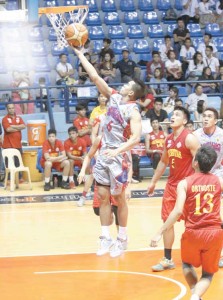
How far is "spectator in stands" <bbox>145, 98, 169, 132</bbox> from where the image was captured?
1625 cm

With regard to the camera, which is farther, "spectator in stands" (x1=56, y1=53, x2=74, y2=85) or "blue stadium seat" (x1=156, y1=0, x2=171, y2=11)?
"blue stadium seat" (x1=156, y1=0, x2=171, y2=11)

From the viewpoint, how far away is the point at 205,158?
6547mm

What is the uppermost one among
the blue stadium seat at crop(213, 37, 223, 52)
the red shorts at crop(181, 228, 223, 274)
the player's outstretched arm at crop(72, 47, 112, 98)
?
the player's outstretched arm at crop(72, 47, 112, 98)

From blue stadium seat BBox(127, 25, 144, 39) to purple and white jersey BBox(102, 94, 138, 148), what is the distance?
11041mm

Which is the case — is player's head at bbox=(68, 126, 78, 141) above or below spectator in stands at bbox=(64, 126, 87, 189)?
above

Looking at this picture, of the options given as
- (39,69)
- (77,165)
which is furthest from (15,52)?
(77,165)

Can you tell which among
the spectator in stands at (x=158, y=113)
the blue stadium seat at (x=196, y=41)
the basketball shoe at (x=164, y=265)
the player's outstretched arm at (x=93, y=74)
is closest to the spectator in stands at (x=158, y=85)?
the spectator in stands at (x=158, y=113)

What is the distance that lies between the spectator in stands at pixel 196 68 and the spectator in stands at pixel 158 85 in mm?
643

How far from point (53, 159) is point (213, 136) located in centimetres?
674

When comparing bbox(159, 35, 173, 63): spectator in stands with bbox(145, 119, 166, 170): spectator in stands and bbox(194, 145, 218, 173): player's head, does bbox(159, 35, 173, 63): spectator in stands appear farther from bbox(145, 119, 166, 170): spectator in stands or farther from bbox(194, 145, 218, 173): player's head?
bbox(194, 145, 218, 173): player's head

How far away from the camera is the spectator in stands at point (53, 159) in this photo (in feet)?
49.2

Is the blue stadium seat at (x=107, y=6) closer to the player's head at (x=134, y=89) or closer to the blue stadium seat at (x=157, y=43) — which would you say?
the blue stadium seat at (x=157, y=43)

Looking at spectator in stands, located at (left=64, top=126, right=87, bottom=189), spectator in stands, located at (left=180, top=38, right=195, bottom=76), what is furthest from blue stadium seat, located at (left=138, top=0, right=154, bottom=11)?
spectator in stands, located at (left=64, top=126, right=87, bottom=189)

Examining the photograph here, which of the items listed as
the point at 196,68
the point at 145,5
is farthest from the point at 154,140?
the point at 145,5
